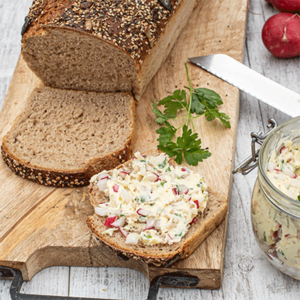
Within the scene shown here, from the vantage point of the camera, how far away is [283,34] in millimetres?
3789

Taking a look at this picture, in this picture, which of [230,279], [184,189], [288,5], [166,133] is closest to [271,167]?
[184,189]

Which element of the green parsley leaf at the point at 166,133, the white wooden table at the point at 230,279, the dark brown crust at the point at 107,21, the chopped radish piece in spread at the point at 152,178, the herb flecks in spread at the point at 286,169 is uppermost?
the dark brown crust at the point at 107,21

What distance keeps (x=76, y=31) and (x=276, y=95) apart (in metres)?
1.56

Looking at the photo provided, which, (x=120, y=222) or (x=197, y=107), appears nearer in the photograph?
(x=120, y=222)

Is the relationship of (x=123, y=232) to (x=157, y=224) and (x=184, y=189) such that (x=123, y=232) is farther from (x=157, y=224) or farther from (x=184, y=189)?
(x=184, y=189)

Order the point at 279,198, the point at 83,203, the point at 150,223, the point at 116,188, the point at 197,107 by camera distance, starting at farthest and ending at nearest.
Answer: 1. the point at 197,107
2. the point at 83,203
3. the point at 116,188
4. the point at 150,223
5. the point at 279,198

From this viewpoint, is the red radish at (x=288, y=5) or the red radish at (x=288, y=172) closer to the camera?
the red radish at (x=288, y=172)

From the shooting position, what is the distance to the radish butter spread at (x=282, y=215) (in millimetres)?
2268

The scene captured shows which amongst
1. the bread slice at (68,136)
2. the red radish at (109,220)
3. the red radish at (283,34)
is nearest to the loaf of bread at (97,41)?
the bread slice at (68,136)

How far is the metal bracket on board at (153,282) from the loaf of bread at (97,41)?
1521 millimetres

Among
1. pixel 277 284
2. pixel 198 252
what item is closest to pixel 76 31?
pixel 198 252

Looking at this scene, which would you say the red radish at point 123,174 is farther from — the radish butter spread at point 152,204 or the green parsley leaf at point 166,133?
the green parsley leaf at point 166,133

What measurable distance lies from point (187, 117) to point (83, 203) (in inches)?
38.7

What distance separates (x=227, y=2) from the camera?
439 centimetres
